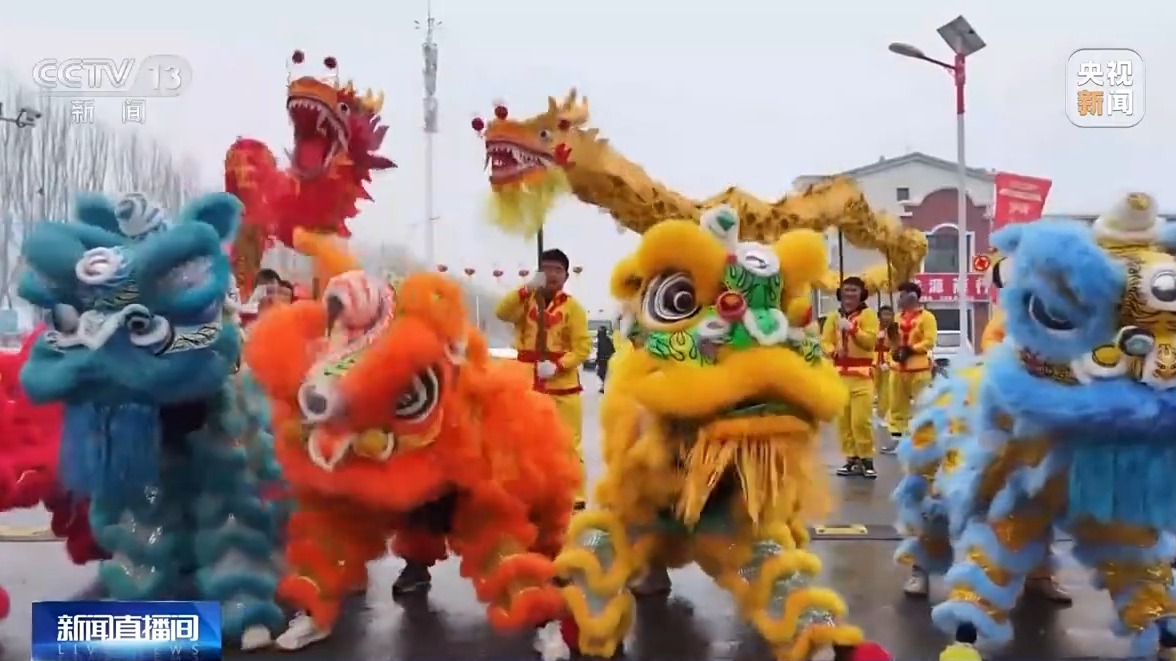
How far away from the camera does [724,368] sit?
3301 mm

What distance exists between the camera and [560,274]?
5918mm

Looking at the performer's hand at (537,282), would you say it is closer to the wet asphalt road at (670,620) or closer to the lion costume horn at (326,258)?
the wet asphalt road at (670,620)

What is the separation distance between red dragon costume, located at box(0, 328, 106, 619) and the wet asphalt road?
267 mm

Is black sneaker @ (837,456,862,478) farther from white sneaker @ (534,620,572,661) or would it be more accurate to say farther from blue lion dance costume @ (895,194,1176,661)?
white sneaker @ (534,620,572,661)

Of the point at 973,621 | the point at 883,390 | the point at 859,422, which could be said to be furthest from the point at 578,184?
the point at 883,390

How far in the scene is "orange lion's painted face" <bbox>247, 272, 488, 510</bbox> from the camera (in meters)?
3.38

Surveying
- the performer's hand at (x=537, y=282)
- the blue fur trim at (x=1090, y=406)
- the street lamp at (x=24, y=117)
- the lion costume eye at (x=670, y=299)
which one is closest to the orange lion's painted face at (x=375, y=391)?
the lion costume eye at (x=670, y=299)

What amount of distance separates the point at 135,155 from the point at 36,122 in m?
0.55

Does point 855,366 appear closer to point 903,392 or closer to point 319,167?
point 903,392

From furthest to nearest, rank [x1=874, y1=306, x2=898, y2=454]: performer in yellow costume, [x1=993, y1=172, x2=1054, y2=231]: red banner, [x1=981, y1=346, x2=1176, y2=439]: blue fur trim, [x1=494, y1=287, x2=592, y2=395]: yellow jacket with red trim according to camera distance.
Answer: [x1=993, y1=172, x2=1054, y2=231]: red banner → [x1=874, y1=306, x2=898, y2=454]: performer in yellow costume → [x1=494, y1=287, x2=592, y2=395]: yellow jacket with red trim → [x1=981, y1=346, x2=1176, y2=439]: blue fur trim

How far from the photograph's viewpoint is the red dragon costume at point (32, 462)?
4246 millimetres

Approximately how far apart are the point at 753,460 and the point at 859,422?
4251mm

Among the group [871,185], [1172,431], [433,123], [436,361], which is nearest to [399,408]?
[436,361]

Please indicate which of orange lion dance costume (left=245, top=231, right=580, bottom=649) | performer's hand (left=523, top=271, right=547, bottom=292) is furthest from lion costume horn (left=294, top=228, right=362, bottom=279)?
performer's hand (left=523, top=271, right=547, bottom=292)
